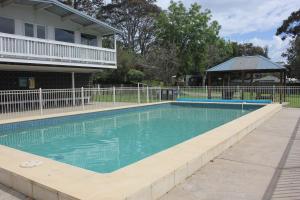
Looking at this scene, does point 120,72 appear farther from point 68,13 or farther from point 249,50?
point 249,50

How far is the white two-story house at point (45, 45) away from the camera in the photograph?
47.7 feet

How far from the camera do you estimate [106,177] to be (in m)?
4.39

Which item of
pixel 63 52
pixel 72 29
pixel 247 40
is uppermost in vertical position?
pixel 247 40

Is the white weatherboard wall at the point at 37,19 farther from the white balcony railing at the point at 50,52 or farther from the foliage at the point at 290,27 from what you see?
the foliage at the point at 290,27

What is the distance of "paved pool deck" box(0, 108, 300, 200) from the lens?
4.25 m

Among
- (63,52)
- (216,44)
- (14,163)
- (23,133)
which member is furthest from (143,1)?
(14,163)

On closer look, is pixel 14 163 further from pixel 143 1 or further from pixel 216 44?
pixel 143 1

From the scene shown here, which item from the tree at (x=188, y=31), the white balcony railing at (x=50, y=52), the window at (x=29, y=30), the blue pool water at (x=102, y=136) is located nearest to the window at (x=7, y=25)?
the window at (x=29, y=30)

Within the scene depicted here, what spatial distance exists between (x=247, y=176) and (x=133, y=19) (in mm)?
47867

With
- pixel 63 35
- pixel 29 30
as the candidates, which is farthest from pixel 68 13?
pixel 29 30

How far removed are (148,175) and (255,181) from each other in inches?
70.1

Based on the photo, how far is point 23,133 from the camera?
36.3ft

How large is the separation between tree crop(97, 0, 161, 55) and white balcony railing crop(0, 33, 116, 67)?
1224 inches

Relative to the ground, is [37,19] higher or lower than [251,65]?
higher
